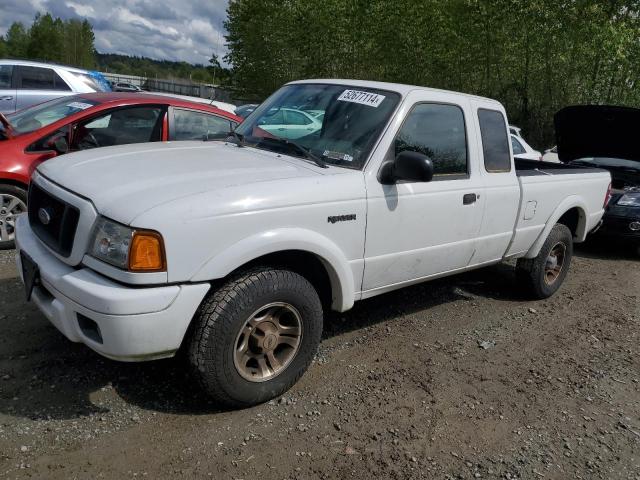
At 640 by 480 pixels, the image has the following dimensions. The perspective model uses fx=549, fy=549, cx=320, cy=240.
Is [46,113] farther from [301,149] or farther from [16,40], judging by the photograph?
[16,40]

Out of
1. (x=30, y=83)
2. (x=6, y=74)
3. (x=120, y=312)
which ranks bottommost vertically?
(x=120, y=312)

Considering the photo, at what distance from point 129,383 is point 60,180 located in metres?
1.27

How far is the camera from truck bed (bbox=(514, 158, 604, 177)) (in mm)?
5000

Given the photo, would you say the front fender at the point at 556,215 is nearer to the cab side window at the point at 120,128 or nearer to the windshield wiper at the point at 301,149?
the windshield wiper at the point at 301,149

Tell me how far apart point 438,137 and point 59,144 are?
12.0ft

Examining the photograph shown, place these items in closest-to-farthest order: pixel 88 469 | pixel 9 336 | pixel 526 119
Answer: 1. pixel 88 469
2. pixel 9 336
3. pixel 526 119

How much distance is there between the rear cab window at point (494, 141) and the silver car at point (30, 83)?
886 cm

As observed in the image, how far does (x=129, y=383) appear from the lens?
3.34 meters

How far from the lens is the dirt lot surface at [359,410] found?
2.76 metres

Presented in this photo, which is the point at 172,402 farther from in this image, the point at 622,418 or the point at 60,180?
the point at 622,418

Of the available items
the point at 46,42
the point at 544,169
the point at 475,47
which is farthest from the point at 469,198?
the point at 46,42

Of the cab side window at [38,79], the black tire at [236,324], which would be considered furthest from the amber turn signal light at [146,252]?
the cab side window at [38,79]

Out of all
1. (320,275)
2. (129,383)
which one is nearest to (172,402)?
(129,383)

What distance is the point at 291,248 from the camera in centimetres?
305
